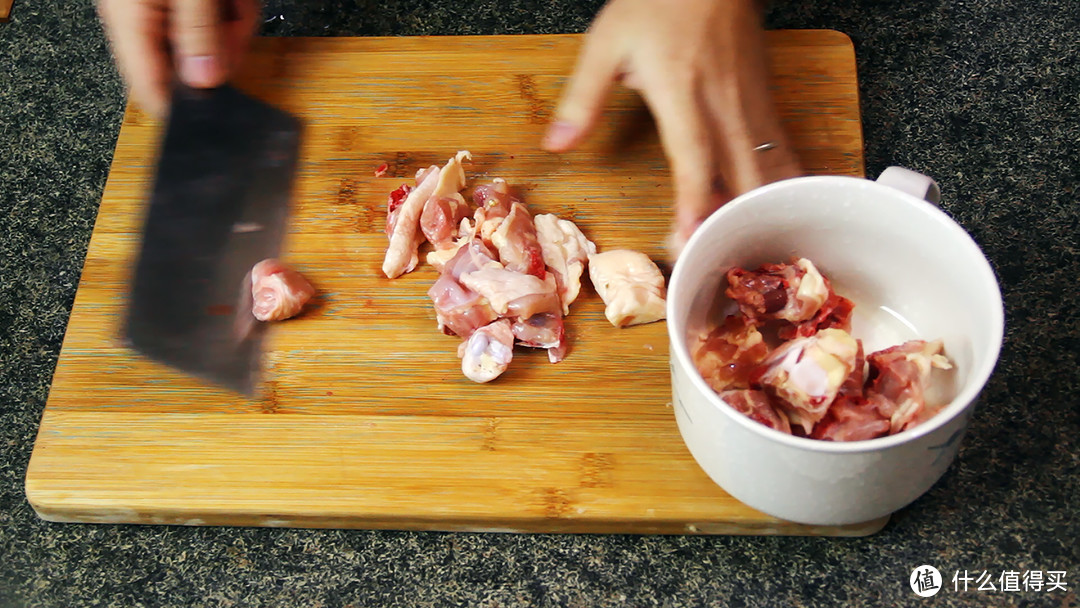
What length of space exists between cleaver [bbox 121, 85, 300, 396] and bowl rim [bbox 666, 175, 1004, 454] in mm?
445

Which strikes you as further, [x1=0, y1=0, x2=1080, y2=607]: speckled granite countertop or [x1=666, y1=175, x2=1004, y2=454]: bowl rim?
[x1=0, y1=0, x2=1080, y2=607]: speckled granite countertop

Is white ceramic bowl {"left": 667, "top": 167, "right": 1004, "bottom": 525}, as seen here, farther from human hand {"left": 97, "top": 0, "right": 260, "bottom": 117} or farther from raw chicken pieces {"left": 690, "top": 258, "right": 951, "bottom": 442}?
human hand {"left": 97, "top": 0, "right": 260, "bottom": 117}

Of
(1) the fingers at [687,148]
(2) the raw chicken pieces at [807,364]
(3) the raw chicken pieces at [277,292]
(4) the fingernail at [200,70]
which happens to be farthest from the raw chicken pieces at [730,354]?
(4) the fingernail at [200,70]

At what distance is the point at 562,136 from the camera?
104cm

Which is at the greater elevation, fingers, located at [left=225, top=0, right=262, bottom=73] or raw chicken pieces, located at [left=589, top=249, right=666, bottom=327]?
fingers, located at [left=225, top=0, right=262, bottom=73]

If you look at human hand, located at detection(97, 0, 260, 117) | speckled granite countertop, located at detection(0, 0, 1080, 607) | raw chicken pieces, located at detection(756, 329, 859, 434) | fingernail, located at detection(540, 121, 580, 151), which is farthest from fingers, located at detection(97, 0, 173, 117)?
raw chicken pieces, located at detection(756, 329, 859, 434)

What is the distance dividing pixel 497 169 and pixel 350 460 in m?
0.37

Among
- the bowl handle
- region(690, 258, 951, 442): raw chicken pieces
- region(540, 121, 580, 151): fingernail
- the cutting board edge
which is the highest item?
the bowl handle

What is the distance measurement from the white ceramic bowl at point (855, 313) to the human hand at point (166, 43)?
576 mm

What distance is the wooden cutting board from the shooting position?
909 millimetres

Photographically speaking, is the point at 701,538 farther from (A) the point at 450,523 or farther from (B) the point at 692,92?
(B) the point at 692,92

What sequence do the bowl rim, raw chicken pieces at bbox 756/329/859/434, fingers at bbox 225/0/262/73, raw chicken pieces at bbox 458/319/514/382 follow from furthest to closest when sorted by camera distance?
fingers at bbox 225/0/262/73 → raw chicken pieces at bbox 458/319/514/382 → raw chicken pieces at bbox 756/329/859/434 → the bowl rim

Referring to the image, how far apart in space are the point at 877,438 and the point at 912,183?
0.72 feet

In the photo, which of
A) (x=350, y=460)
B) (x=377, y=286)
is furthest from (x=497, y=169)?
(x=350, y=460)
